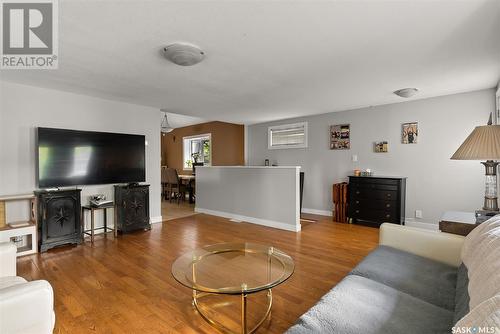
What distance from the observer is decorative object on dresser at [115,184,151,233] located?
3.90 meters

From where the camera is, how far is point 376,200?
4258 mm

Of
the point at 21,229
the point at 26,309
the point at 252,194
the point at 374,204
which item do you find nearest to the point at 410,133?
the point at 374,204

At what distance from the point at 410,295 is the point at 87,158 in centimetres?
416

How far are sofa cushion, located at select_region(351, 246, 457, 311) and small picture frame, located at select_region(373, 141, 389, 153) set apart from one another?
3070 mm

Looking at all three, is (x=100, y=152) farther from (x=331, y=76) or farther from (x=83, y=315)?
(x=331, y=76)

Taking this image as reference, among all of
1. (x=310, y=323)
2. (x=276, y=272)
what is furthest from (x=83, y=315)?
(x=310, y=323)

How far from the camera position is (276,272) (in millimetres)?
1843

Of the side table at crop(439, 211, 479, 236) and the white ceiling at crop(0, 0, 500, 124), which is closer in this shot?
the white ceiling at crop(0, 0, 500, 124)

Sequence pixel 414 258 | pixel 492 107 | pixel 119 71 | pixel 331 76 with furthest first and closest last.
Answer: pixel 492 107 < pixel 331 76 < pixel 119 71 < pixel 414 258

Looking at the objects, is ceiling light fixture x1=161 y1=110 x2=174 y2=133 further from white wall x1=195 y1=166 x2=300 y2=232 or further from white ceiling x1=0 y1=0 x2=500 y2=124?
white ceiling x1=0 y1=0 x2=500 y2=124

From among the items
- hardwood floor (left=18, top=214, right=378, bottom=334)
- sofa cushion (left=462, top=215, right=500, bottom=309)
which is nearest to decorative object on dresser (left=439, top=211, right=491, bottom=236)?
sofa cushion (left=462, top=215, right=500, bottom=309)

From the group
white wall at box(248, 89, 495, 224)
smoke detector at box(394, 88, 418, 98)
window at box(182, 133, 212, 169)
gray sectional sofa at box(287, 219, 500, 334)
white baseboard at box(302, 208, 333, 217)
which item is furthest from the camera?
window at box(182, 133, 212, 169)

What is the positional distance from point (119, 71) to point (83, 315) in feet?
7.90

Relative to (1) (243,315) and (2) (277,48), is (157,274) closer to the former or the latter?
(1) (243,315)
